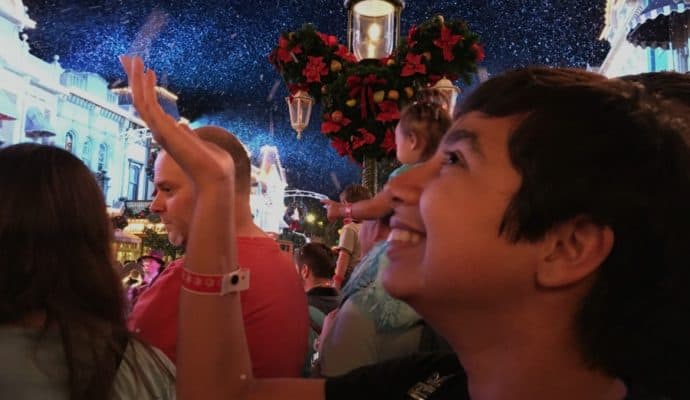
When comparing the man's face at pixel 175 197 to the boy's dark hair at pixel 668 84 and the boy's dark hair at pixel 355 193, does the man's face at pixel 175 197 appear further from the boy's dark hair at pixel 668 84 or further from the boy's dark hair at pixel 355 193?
the boy's dark hair at pixel 355 193

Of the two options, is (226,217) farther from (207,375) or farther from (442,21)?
(442,21)

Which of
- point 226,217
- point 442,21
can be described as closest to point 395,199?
point 226,217

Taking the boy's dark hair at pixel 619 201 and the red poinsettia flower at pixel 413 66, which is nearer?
the boy's dark hair at pixel 619 201

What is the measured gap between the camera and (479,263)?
97 cm

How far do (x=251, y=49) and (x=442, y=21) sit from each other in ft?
47.3

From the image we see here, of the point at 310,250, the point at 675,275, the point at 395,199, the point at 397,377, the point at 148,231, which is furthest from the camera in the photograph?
the point at 148,231

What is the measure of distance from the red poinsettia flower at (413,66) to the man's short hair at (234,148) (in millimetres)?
1647

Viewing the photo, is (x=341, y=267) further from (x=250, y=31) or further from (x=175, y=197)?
(x=250, y=31)

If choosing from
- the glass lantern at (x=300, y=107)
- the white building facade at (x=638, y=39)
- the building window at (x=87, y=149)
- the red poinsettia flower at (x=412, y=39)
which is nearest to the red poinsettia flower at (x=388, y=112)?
the red poinsettia flower at (x=412, y=39)

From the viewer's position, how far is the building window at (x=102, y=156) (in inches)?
1502

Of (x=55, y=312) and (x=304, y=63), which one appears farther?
(x=304, y=63)

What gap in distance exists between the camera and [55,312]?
4.67 feet

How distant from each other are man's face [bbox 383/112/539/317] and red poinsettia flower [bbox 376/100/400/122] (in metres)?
2.44

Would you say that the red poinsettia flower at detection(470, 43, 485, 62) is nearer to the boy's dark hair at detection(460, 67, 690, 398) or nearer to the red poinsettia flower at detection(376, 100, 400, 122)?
the red poinsettia flower at detection(376, 100, 400, 122)
